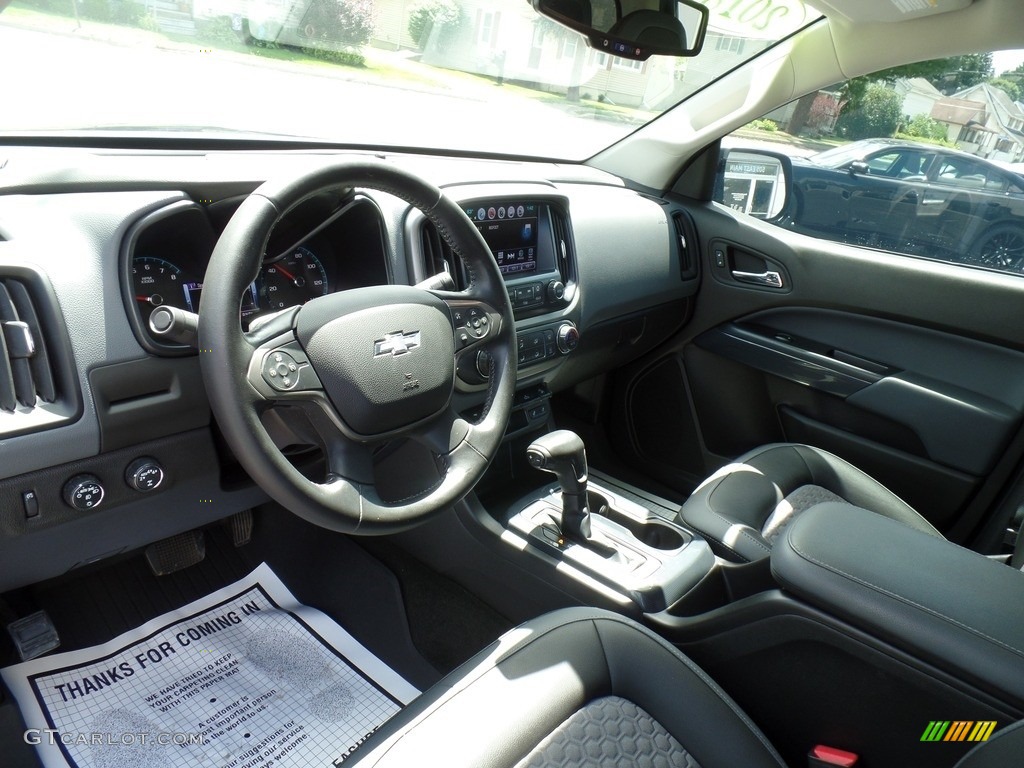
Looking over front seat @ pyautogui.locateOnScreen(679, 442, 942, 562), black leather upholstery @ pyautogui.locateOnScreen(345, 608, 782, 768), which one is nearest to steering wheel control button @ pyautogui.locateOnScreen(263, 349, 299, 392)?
black leather upholstery @ pyautogui.locateOnScreen(345, 608, 782, 768)

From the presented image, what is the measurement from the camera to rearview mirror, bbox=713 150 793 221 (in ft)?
8.32

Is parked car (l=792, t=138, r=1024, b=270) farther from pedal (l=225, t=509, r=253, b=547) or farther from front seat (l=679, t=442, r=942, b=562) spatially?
pedal (l=225, t=509, r=253, b=547)

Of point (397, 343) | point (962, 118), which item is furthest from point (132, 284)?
point (962, 118)

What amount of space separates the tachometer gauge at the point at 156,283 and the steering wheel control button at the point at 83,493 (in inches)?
11.4

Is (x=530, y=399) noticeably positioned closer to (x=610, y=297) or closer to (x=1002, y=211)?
(x=610, y=297)

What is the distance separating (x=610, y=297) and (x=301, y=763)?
138cm

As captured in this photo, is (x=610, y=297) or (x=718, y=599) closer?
(x=718, y=599)

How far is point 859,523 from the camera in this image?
135 centimetres

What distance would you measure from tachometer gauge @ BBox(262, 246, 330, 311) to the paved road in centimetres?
45

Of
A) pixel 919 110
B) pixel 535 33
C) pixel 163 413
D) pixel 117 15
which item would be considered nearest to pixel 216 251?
pixel 163 413

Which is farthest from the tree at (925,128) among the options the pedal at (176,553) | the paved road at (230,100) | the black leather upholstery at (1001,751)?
the pedal at (176,553)

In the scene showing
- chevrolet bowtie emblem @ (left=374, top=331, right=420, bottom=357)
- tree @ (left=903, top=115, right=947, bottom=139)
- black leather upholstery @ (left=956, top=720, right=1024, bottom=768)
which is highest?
tree @ (left=903, top=115, right=947, bottom=139)

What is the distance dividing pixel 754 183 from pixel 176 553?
2.03 meters

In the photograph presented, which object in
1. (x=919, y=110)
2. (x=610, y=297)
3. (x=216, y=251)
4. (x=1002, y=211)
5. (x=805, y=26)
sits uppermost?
(x=805, y=26)
